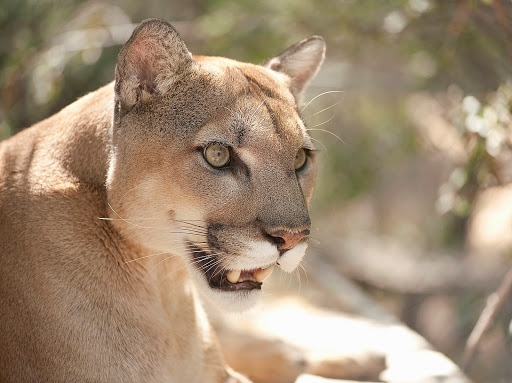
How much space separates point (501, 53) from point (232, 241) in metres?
3.07

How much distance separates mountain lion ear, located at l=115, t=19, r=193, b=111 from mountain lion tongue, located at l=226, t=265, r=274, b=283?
2.68 ft

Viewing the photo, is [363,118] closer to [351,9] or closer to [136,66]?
[351,9]

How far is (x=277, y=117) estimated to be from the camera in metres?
2.65

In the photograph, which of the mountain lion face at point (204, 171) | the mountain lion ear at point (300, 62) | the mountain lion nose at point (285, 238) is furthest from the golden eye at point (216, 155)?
the mountain lion ear at point (300, 62)

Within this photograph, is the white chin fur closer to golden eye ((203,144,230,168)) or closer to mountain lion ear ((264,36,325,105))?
golden eye ((203,144,230,168))

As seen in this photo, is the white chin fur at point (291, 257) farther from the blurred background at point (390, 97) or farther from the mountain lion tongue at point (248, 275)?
the blurred background at point (390, 97)

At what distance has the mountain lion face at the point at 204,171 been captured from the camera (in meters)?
2.41

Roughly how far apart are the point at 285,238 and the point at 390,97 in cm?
588

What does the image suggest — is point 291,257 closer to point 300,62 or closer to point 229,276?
point 229,276

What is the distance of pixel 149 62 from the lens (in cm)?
260

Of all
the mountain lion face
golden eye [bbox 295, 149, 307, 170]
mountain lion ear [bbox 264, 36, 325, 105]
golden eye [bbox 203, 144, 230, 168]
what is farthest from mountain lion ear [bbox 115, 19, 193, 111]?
mountain lion ear [bbox 264, 36, 325, 105]

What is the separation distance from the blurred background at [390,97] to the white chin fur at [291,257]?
54cm

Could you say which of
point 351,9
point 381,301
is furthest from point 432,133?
point 351,9

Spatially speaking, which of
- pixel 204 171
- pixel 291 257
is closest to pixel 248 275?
pixel 291 257
